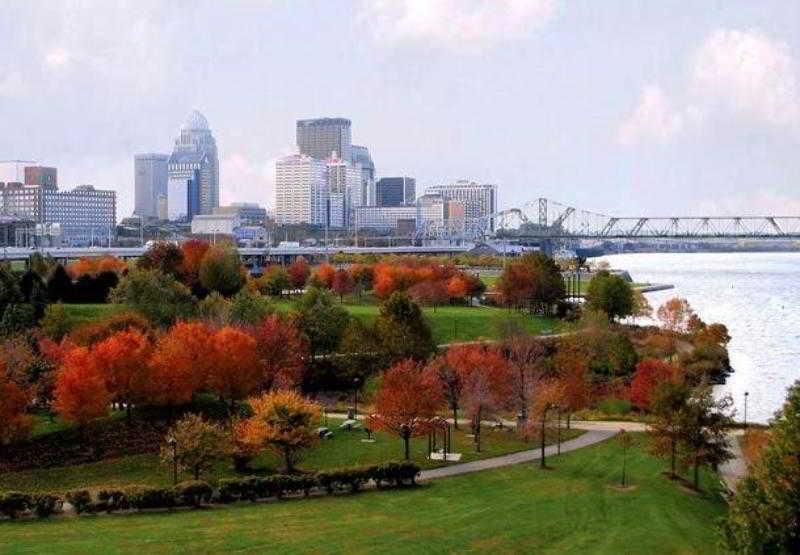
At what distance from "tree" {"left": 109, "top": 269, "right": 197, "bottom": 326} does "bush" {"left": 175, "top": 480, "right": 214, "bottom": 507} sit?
2092 centimetres

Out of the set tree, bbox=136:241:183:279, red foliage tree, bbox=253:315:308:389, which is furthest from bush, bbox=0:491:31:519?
tree, bbox=136:241:183:279

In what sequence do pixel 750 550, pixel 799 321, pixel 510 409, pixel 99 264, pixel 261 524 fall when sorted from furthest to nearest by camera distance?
pixel 99 264, pixel 799 321, pixel 510 409, pixel 261 524, pixel 750 550

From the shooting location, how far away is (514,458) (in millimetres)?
26781

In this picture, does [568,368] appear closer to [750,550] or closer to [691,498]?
[691,498]

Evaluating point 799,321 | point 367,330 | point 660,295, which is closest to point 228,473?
point 367,330

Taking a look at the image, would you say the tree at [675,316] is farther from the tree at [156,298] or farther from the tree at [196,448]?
the tree at [196,448]

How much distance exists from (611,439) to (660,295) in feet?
198

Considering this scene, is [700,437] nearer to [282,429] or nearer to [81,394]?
[282,429]

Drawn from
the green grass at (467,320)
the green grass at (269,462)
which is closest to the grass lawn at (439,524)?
the green grass at (269,462)

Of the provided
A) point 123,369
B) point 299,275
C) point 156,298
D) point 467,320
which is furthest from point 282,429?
point 299,275

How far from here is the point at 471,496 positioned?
73.4 feet

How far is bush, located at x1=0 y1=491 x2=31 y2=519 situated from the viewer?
20500 mm

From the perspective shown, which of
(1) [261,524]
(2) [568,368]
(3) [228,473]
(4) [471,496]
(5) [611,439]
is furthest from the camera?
(2) [568,368]

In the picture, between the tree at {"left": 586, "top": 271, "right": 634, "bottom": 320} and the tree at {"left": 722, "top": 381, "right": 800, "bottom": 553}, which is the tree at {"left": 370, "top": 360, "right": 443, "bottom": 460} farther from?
the tree at {"left": 586, "top": 271, "right": 634, "bottom": 320}
